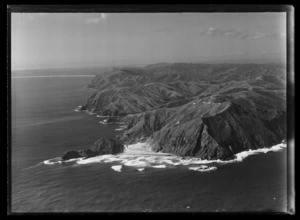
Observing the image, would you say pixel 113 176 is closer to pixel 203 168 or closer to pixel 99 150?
pixel 99 150

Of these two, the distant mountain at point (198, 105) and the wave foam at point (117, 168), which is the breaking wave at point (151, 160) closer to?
the wave foam at point (117, 168)

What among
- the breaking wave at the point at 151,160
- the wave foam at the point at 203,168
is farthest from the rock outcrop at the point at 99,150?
the wave foam at the point at 203,168

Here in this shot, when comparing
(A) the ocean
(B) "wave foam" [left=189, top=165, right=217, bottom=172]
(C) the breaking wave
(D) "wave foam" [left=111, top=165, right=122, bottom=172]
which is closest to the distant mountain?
(C) the breaking wave

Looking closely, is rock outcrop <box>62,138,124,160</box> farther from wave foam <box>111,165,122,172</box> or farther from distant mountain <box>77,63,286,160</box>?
wave foam <box>111,165,122,172</box>

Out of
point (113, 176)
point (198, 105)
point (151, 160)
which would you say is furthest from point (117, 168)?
point (198, 105)
